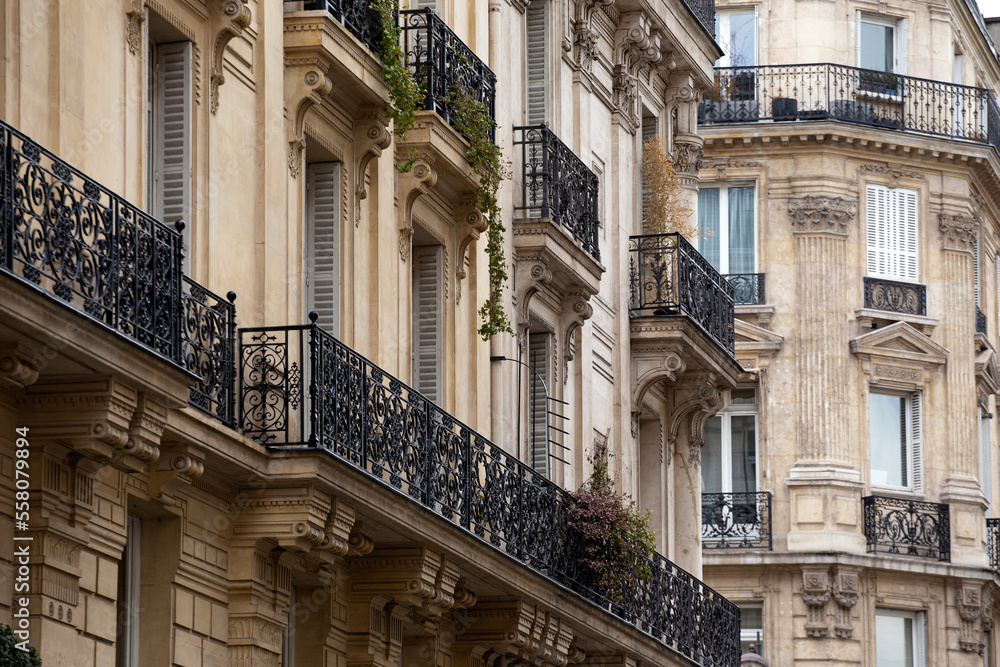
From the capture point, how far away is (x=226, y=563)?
1795 cm

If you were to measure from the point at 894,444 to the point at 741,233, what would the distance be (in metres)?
4.56

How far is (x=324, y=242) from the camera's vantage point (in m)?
21.0

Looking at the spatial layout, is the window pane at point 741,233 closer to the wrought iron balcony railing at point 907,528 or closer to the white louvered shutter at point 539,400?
the wrought iron balcony railing at point 907,528

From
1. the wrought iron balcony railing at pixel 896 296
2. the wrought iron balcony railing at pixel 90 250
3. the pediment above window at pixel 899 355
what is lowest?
Answer: the wrought iron balcony railing at pixel 90 250

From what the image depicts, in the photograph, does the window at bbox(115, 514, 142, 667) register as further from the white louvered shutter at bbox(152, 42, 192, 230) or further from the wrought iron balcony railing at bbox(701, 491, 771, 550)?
Result: the wrought iron balcony railing at bbox(701, 491, 771, 550)

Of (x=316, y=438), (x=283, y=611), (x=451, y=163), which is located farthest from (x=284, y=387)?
(x=451, y=163)

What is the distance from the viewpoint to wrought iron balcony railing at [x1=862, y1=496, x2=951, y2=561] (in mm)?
40812

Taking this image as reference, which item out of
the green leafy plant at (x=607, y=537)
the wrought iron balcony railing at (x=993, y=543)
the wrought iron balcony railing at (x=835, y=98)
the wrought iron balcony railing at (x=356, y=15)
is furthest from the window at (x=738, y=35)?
the wrought iron balcony railing at (x=356, y=15)

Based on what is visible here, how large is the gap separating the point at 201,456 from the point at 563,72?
1231 cm

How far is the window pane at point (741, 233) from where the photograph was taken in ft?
139

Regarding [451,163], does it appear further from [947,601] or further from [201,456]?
[947,601]

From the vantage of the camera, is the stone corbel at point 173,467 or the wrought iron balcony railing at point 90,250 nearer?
the wrought iron balcony railing at point 90,250

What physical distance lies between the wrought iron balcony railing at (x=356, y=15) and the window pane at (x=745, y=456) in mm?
21865

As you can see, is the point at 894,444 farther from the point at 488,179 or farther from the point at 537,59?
the point at 488,179
